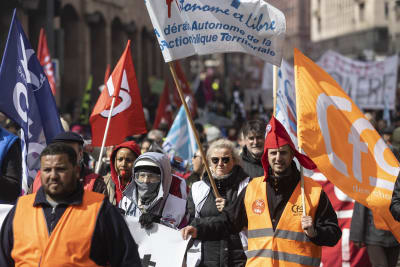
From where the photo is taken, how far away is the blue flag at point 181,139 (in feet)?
36.8

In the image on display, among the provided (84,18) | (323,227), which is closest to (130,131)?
(323,227)

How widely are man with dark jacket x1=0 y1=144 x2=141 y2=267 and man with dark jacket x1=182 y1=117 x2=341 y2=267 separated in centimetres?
99

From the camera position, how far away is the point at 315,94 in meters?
6.02

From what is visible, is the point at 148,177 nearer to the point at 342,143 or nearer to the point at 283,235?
the point at 283,235

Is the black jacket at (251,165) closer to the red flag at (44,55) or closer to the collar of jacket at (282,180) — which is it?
the collar of jacket at (282,180)

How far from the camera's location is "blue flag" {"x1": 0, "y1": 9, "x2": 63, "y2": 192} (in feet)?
23.0

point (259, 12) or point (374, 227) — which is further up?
point (259, 12)

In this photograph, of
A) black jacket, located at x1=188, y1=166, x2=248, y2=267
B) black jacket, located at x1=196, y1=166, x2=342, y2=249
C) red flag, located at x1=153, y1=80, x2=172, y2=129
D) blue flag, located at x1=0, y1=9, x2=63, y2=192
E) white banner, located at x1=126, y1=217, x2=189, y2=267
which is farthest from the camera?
red flag, located at x1=153, y1=80, x2=172, y2=129

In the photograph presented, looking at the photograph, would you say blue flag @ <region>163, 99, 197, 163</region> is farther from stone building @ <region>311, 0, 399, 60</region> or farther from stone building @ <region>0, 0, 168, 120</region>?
stone building @ <region>311, 0, 399, 60</region>

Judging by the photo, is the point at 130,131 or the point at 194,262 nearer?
the point at 194,262

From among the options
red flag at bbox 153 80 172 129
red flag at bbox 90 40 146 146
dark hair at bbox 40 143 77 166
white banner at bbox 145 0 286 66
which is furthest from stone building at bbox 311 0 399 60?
dark hair at bbox 40 143 77 166

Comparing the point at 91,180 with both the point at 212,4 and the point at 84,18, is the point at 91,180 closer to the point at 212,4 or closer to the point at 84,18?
the point at 212,4

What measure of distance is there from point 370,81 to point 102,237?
1570cm

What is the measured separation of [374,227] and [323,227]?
2.53m
